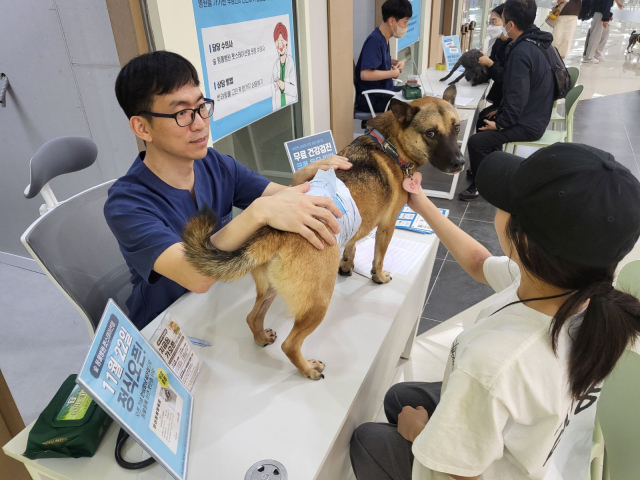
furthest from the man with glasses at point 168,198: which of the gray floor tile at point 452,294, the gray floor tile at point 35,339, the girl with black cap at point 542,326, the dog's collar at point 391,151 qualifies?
the gray floor tile at point 452,294

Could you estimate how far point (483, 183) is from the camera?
3.08ft

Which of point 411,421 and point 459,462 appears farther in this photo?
point 411,421

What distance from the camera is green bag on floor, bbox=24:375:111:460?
880mm

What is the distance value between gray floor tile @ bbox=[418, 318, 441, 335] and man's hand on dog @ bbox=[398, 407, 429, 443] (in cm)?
134

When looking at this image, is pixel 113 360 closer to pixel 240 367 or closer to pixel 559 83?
pixel 240 367

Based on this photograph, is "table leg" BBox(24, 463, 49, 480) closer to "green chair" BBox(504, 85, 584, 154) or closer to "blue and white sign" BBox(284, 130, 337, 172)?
"blue and white sign" BBox(284, 130, 337, 172)

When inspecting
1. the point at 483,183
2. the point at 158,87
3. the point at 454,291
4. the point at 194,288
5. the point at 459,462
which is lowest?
the point at 454,291

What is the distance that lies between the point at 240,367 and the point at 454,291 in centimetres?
201

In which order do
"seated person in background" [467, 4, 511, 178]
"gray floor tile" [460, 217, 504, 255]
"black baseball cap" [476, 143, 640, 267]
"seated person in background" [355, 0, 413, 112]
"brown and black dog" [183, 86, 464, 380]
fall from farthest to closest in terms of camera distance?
"seated person in background" [467, 4, 511, 178] → "seated person in background" [355, 0, 413, 112] → "gray floor tile" [460, 217, 504, 255] → "brown and black dog" [183, 86, 464, 380] → "black baseball cap" [476, 143, 640, 267]

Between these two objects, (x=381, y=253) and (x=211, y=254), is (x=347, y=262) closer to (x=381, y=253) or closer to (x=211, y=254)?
(x=381, y=253)

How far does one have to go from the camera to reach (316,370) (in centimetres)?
112

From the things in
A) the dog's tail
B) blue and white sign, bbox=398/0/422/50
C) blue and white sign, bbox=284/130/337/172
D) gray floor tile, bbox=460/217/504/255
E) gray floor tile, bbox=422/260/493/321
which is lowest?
gray floor tile, bbox=422/260/493/321

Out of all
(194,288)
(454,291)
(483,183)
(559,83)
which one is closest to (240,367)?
(194,288)

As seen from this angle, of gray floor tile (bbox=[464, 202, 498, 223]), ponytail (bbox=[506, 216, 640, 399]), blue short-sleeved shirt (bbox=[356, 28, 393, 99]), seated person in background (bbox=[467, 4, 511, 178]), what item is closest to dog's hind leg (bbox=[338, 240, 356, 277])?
ponytail (bbox=[506, 216, 640, 399])
